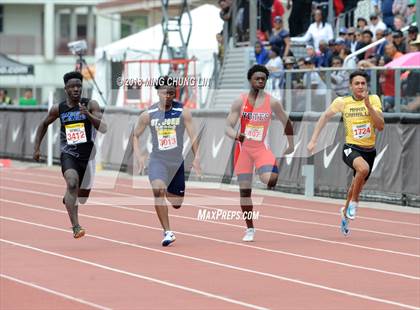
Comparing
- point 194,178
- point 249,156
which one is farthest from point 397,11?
point 249,156

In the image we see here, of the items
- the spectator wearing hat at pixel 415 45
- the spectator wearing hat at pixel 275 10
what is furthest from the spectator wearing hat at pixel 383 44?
the spectator wearing hat at pixel 275 10

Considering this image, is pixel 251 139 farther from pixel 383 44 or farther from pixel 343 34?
pixel 343 34

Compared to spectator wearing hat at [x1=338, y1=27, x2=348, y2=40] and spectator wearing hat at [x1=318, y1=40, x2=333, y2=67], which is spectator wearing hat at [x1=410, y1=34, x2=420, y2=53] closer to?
spectator wearing hat at [x1=318, y1=40, x2=333, y2=67]

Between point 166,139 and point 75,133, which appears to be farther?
point 75,133

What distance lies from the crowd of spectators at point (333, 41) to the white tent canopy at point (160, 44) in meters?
5.52

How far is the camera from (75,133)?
15.3 metres

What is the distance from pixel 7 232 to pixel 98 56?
80.0 feet

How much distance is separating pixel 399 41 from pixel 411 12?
8.36 ft

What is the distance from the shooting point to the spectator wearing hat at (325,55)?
2523 centimetres

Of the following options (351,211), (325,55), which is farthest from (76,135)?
(325,55)

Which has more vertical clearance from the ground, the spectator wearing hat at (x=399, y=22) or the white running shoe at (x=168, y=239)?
the spectator wearing hat at (x=399, y=22)

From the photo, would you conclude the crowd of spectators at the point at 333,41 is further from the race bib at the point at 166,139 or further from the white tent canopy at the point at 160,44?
the race bib at the point at 166,139

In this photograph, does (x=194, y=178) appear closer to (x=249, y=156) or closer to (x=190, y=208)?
(x=190, y=208)

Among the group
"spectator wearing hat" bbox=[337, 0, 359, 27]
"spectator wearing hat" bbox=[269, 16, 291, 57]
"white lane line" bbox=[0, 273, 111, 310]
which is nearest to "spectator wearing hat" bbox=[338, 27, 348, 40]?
"spectator wearing hat" bbox=[269, 16, 291, 57]
